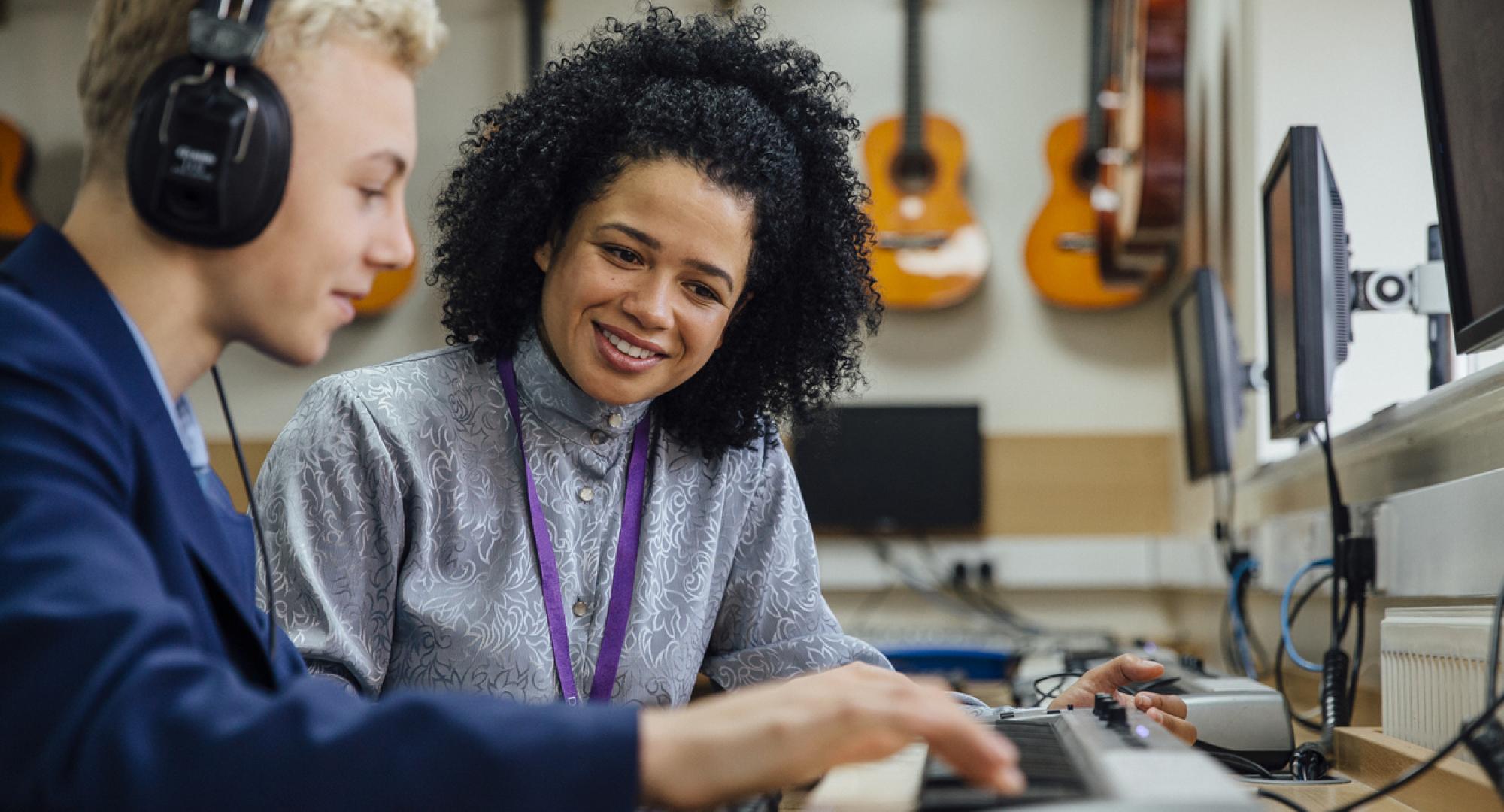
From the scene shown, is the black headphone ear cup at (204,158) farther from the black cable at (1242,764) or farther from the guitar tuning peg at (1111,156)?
the guitar tuning peg at (1111,156)

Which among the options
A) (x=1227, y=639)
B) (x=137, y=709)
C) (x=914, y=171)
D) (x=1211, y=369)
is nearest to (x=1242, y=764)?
(x=137, y=709)

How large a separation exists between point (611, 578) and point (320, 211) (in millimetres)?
681

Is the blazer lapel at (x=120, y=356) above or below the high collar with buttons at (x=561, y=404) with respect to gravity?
below

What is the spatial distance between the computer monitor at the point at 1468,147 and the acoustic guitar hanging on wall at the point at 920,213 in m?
2.57

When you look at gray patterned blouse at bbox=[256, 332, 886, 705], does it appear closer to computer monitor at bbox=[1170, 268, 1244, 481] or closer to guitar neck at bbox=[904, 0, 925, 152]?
computer monitor at bbox=[1170, 268, 1244, 481]

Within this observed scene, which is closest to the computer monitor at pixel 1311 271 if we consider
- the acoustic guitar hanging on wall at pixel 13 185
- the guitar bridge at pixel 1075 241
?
the guitar bridge at pixel 1075 241

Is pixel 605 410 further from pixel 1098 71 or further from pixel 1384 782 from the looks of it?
pixel 1098 71

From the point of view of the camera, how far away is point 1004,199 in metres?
3.85

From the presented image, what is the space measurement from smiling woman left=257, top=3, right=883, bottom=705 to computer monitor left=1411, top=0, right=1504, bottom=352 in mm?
613

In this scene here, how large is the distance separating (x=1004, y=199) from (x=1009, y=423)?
0.64 m

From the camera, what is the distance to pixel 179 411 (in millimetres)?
735

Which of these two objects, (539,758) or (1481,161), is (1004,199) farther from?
(539,758)

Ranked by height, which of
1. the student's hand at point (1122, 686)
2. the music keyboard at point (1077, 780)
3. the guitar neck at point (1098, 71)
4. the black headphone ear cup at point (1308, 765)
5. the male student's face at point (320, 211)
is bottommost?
the black headphone ear cup at point (1308, 765)

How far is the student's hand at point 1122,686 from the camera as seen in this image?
119 centimetres
